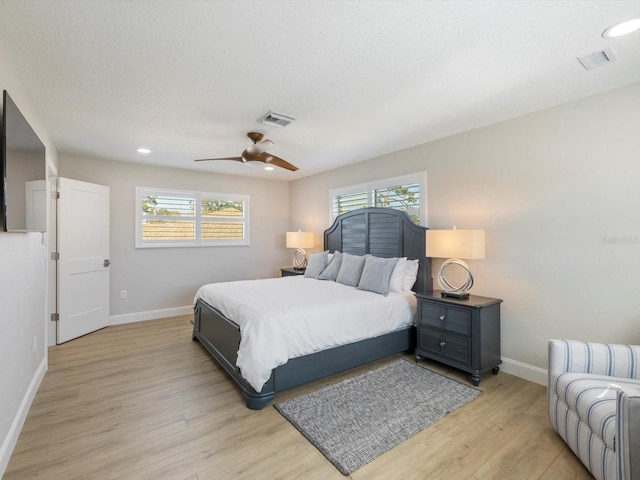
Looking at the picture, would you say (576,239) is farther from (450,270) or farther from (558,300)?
(450,270)

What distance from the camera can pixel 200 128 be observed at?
11.0ft

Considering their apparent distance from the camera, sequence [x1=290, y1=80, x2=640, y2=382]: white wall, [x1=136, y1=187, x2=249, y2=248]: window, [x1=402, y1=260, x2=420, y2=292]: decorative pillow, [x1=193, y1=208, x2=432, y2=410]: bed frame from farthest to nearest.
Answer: [x1=136, y1=187, x2=249, y2=248]: window
[x1=402, y1=260, x2=420, y2=292]: decorative pillow
[x1=193, y1=208, x2=432, y2=410]: bed frame
[x1=290, y1=80, x2=640, y2=382]: white wall

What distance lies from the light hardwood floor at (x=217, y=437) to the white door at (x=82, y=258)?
1.19m

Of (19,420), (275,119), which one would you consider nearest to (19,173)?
(19,420)

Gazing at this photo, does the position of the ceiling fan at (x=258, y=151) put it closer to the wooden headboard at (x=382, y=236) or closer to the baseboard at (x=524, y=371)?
the wooden headboard at (x=382, y=236)

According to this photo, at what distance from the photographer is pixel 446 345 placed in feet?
10.2

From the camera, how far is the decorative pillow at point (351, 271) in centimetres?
399

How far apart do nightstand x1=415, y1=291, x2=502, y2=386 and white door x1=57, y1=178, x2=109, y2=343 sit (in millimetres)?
4398

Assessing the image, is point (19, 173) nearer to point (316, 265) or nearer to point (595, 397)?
point (316, 265)

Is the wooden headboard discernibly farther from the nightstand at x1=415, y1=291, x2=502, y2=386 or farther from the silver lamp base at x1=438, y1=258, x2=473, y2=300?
the nightstand at x1=415, y1=291, x2=502, y2=386

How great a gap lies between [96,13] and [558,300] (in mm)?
3958

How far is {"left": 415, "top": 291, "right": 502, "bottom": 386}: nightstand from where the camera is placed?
9.48 ft

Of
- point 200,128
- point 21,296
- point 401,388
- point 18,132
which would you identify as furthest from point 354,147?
point 21,296

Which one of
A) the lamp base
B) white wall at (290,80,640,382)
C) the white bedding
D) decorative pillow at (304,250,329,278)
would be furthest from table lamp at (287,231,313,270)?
the lamp base
